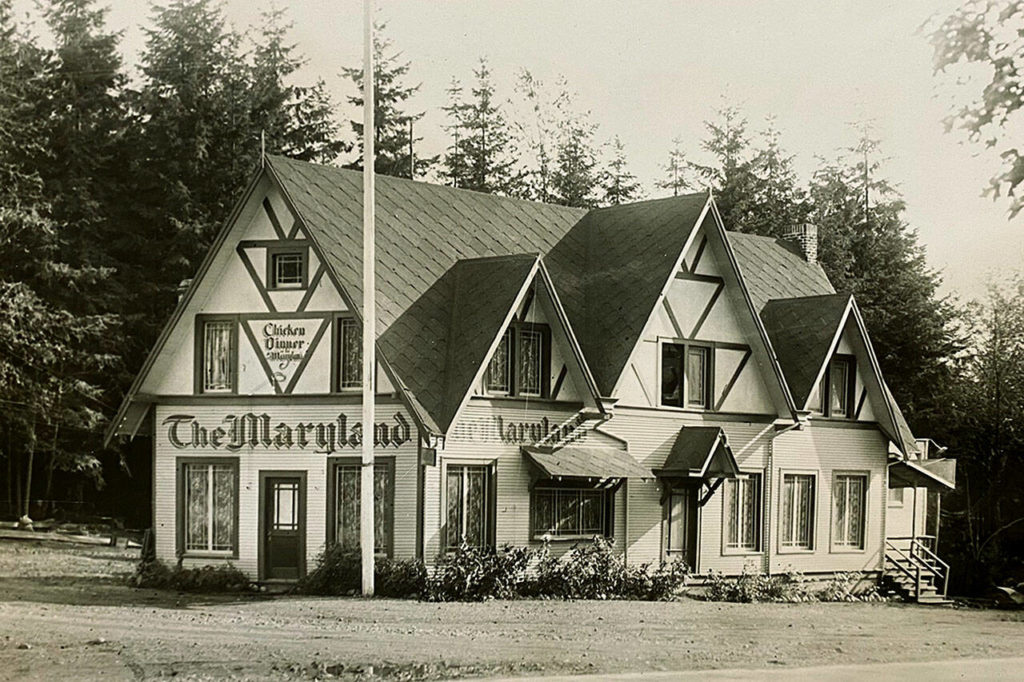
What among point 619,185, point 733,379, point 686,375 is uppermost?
point 619,185

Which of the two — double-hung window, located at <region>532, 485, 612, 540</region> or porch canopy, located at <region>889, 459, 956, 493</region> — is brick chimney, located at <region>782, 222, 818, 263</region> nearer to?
porch canopy, located at <region>889, 459, 956, 493</region>

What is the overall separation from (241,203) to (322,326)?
8.60 feet

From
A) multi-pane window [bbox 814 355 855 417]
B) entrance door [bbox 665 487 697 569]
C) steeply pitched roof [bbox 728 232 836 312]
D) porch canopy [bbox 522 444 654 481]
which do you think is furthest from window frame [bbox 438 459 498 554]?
multi-pane window [bbox 814 355 855 417]

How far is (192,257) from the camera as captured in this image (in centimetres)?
4041

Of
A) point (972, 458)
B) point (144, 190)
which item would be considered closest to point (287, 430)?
point (144, 190)

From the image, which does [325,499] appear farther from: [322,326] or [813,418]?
[813,418]

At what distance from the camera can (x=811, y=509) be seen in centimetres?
3170

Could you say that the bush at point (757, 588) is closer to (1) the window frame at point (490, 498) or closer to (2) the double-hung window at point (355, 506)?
(1) the window frame at point (490, 498)

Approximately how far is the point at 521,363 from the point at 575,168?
1049 centimetres

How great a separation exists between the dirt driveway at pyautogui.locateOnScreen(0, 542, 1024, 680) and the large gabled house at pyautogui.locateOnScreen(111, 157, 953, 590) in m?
2.21

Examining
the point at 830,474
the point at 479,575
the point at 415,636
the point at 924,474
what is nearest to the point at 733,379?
the point at 830,474

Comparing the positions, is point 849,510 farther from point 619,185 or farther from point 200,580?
point 200,580

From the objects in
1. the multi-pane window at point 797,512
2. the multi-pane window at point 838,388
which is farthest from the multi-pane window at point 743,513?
the multi-pane window at point 838,388

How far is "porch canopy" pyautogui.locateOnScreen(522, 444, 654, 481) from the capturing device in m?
25.8
